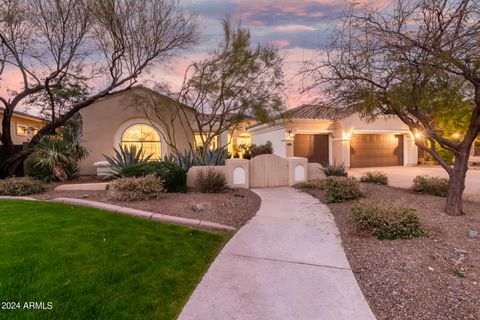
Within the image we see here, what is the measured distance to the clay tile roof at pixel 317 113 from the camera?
284 inches

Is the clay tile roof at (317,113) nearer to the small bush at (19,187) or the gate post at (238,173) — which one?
the gate post at (238,173)

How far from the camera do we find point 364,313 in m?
2.68

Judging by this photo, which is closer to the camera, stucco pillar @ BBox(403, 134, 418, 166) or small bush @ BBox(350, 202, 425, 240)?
small bush @ BBox(350, 202, 425, 240)

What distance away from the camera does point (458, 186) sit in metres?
5.51

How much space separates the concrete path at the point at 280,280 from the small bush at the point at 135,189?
3277 millimetres

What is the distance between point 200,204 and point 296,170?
212 inches

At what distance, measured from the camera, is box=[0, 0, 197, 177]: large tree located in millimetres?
9781

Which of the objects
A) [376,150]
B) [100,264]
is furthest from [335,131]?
[100,264]

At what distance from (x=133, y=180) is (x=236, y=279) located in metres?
5.08

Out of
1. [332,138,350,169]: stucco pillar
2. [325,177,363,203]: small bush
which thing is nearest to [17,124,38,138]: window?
[325,177,363,203]: small bush

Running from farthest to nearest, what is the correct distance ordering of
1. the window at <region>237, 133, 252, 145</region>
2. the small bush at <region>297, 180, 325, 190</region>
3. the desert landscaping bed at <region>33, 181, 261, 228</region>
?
the window at <region>237, 133, 252, 145</region> → the small bush at <region>297, 180, 325, 190</region> → the desert landscaping bed at <region>33, 181, 261, 228</region>

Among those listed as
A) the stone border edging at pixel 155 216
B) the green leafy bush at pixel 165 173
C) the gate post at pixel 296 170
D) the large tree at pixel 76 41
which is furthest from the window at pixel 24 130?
the gate post at pixel 296 170

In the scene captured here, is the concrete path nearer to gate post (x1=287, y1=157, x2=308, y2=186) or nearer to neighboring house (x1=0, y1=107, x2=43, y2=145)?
gate post (x1=287, y1=157, x2=308, y2=186)

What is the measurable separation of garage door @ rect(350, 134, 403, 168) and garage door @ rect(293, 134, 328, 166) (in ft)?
6.58
